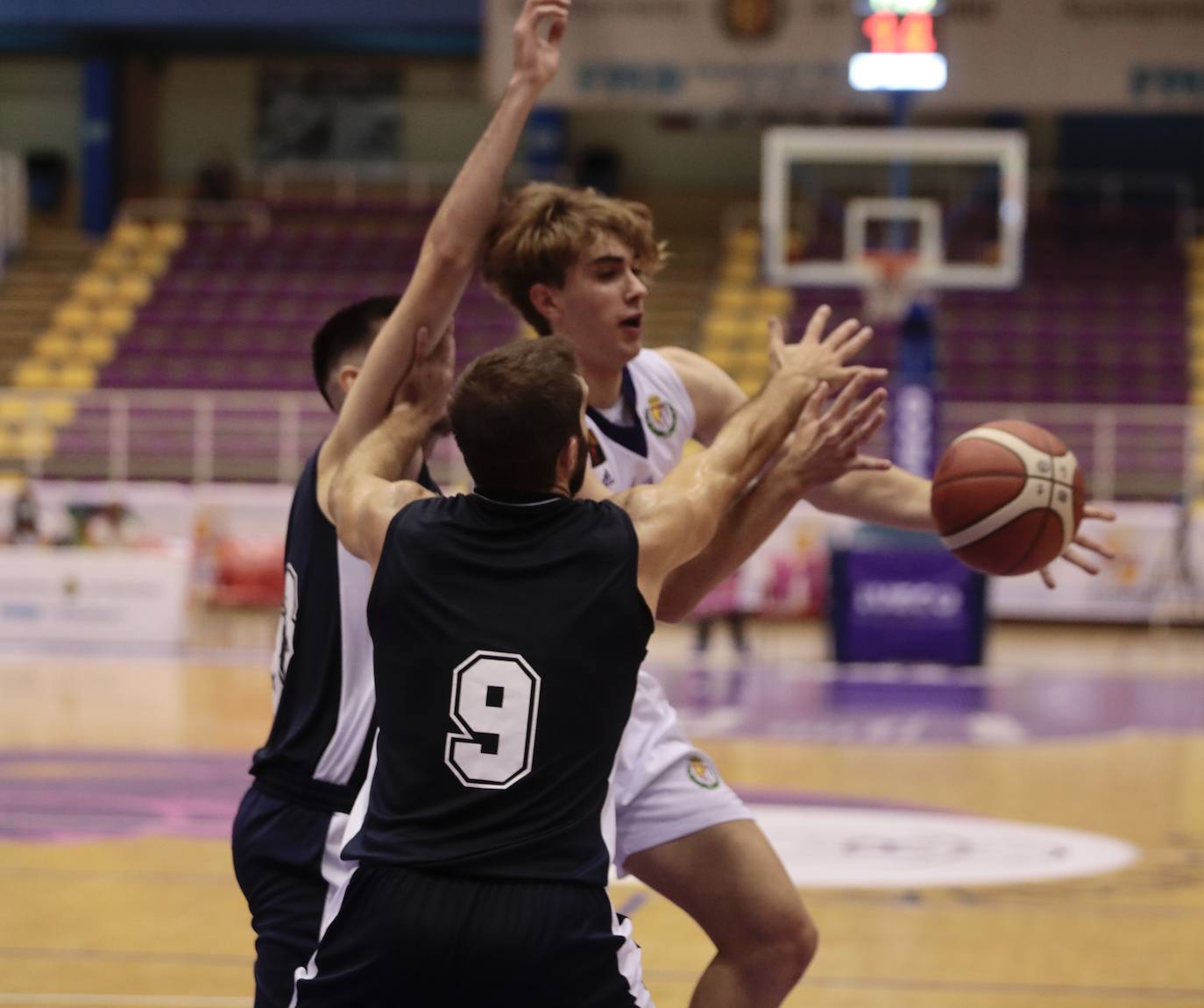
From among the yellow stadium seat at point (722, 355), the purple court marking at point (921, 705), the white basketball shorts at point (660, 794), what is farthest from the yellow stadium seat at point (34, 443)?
the white basketball shorts at point (660, 794)

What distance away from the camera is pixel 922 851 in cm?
702

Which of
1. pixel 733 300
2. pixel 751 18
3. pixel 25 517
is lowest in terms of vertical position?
pixel 25 517

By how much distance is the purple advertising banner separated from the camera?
13320 mm

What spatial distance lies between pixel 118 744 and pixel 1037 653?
8.06m

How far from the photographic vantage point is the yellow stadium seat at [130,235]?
23656 mm

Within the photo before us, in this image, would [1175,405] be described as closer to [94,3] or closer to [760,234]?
[760,234]

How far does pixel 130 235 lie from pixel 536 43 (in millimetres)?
21351

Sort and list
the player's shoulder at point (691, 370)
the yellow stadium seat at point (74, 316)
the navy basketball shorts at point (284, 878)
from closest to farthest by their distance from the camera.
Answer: the navy basketball shorts at point (284, 878), the player's shoulder at point (691, 370), the yellow stadium seat at point (74, 316)

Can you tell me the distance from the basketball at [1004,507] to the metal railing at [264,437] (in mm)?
13316

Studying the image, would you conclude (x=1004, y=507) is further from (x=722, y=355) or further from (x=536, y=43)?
(x=722, y=355)

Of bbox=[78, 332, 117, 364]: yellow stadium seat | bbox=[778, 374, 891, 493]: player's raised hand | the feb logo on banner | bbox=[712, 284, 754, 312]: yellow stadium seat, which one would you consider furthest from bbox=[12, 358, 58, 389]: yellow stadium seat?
bbox=[778, 374, 891, 493]: player's raised hand

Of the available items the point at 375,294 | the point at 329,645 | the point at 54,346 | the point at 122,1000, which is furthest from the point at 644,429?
the point at 54,346

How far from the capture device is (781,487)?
134 inches

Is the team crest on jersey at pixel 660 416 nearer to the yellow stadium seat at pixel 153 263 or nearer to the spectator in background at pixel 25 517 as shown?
the spectator in background at pixel 25 517
